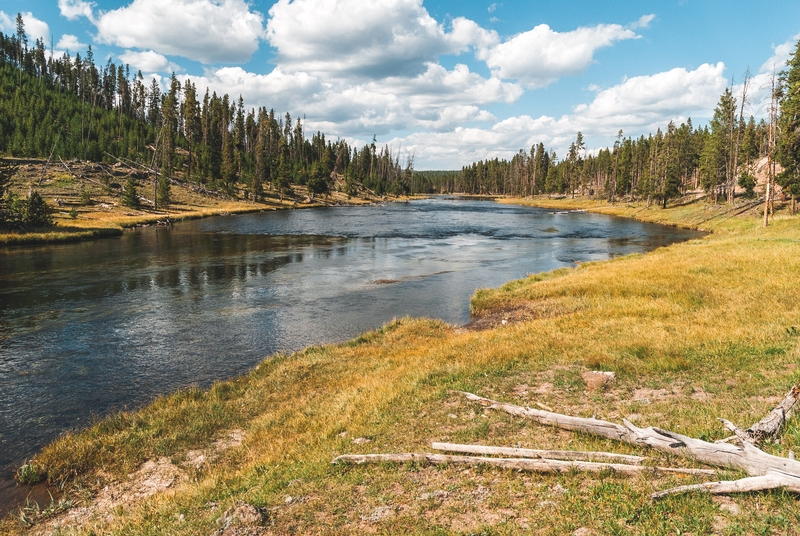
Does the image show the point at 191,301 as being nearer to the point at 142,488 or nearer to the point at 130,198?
the point at 142,488

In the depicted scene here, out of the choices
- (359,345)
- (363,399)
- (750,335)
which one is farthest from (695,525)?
(359,345)

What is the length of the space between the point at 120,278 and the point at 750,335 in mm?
35102

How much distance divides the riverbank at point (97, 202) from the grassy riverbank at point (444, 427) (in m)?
46.4

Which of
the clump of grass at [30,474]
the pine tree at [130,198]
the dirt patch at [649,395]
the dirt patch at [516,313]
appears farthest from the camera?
the pine tree at [130,198]

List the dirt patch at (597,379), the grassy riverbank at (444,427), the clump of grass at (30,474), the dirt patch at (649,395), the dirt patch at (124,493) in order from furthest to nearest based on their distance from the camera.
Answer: the dirt patch at (597,379) < the dirt patch at (649,395) < the clump of grass at (30,474) < the dirt patch at (124,493) < the grassy riverbank at (444,427)

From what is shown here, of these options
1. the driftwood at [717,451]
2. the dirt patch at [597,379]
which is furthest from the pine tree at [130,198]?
the driftwood at [717,451]

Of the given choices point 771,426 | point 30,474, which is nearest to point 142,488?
point 30,474

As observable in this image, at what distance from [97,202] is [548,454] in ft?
274

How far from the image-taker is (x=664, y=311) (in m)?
18.3

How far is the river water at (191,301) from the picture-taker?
51.1ft

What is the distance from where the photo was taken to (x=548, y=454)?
768 cm

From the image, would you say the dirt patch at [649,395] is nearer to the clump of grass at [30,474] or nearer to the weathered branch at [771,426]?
the weathered branch at [771,426]

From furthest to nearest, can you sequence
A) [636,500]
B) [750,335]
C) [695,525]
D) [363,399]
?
[750,335], [363,399], [636,500], [695,525]

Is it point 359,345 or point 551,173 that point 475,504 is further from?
point 551,173
